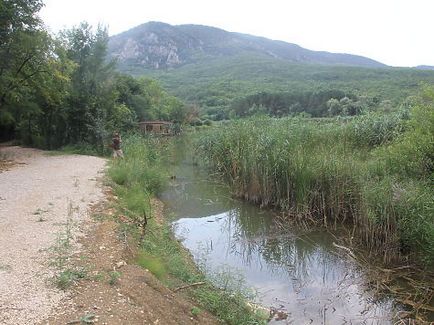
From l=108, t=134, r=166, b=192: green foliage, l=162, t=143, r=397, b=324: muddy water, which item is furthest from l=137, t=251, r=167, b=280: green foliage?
l=108, t=134, r=166, b=192: green foliage

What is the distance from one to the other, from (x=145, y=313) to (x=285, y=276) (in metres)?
4.21

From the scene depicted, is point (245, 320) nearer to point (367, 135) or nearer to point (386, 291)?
point (386, 291)

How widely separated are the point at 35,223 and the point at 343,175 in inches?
288

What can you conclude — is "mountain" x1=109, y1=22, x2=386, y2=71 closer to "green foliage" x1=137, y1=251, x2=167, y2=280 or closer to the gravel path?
the gravel path

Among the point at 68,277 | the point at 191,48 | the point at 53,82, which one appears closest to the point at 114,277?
the point at 68,277

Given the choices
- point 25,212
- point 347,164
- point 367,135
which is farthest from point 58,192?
point 367,135

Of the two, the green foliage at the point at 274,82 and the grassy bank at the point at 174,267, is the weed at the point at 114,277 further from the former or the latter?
the green foliage at the point at 274,82

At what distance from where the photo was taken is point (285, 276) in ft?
27.0

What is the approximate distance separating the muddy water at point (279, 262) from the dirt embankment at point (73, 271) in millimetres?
2110

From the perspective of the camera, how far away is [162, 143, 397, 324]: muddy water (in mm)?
6768

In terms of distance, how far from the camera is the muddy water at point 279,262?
6.77m

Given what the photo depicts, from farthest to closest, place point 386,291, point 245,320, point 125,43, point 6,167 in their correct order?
1. point 125,43
2. point 6,167
3. point 386,291
4. point 245,320

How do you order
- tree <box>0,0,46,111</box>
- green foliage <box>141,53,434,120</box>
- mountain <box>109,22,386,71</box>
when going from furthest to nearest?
mountain <box>109,22,386,71</box> < green foliage <box>141,53,434,120</box> < tree <box>0,0,46,111</box>

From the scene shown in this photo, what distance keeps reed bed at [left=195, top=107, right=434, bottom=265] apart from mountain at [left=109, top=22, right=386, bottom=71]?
131399mm
